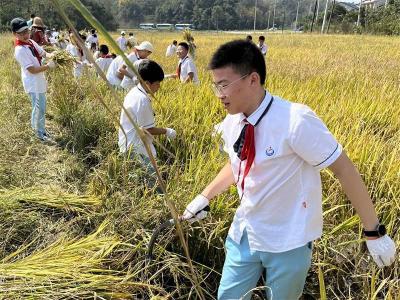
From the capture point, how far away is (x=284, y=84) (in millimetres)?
5156

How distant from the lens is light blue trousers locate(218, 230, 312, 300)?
142 cm

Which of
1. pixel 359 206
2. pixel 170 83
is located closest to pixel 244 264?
pixel 359 206

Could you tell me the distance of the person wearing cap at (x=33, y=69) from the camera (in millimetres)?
4172

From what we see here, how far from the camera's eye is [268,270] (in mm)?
1482

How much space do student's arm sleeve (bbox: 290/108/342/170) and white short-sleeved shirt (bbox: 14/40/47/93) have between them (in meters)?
3.79

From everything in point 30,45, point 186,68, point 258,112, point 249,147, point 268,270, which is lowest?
point 186,68

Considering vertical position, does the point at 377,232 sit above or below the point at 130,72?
above

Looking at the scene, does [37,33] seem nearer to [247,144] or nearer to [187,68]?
[187,68]

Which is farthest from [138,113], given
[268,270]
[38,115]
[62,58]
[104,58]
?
[104,58]

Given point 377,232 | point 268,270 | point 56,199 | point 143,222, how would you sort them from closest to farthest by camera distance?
point 377,232, point 268,270, point 143,222, point 56,199

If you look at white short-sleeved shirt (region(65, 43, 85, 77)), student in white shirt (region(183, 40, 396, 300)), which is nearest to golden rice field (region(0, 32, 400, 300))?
student in white shirt (region(183, 40, 396, 300))

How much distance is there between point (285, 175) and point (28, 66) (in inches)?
147

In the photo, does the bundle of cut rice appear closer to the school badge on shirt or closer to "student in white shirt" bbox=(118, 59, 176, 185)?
"student in white shirt" bbox=(118, 59, 176, 185)

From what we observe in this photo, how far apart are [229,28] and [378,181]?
85839 mm
